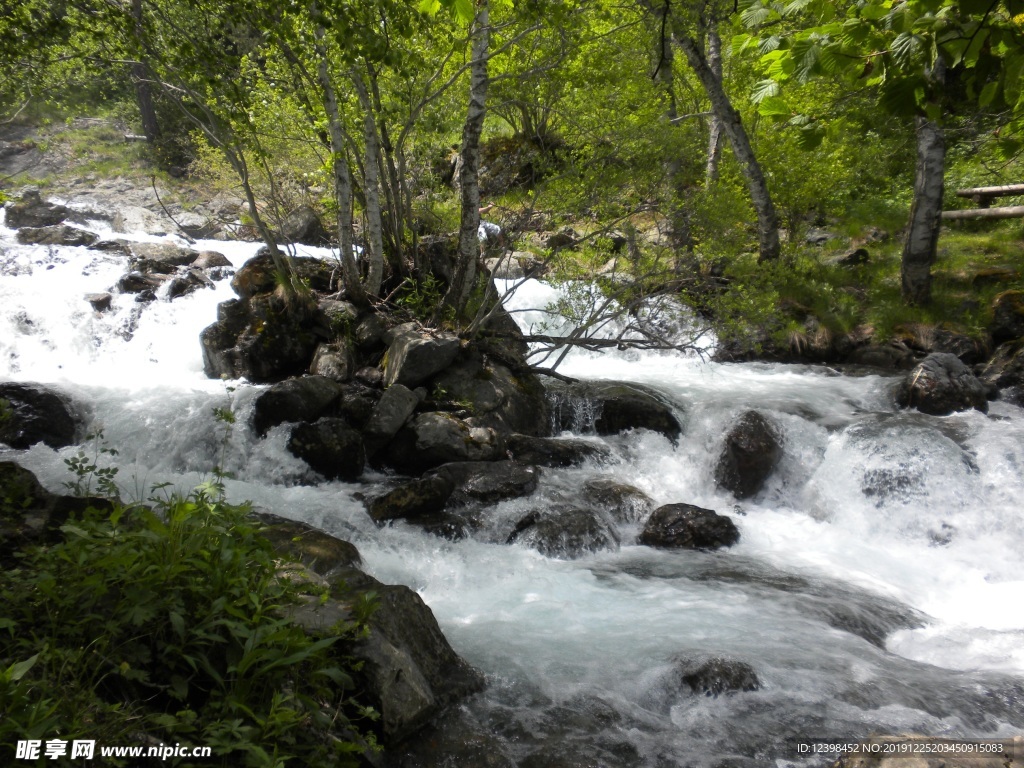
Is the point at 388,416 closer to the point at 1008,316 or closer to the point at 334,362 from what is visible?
the point at 334,362

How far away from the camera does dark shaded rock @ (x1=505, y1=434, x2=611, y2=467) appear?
29.8 feet

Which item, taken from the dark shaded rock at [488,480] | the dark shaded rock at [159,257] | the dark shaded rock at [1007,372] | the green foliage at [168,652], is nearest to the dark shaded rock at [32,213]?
the dark shaded rock at [159,257]

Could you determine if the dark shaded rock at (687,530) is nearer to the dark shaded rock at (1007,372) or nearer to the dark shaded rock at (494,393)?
the dark shaded rock at (494,393)

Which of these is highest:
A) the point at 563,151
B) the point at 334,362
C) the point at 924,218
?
the point at 563,151

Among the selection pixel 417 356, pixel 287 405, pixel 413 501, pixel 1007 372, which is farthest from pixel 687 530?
pixel 1007 372

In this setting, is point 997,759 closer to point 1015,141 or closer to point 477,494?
point 1015,141

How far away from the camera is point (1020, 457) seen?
823cm

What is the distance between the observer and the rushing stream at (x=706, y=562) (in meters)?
4.53

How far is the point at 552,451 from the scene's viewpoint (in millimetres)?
9125

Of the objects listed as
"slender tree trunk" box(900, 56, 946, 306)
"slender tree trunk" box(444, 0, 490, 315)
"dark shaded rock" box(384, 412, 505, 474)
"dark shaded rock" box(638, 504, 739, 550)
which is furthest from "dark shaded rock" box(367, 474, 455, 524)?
"slender tree trunk" box(900, 56, 946, 306)

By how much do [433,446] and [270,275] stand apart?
438cm

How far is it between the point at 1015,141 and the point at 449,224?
34.8ft

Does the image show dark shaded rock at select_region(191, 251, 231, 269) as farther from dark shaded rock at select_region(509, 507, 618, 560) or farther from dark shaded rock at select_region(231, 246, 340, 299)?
dark shaded rock at select_region(509, 507, 618, 560)

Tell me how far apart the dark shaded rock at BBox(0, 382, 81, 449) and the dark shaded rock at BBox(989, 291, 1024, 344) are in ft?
46.7
